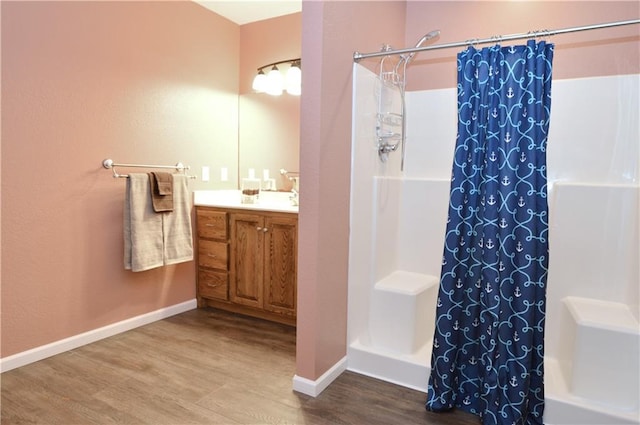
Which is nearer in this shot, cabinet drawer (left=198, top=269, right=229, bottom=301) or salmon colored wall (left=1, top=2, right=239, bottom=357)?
salmon colored wall (left=1, top=2, right=239, bottom=357)

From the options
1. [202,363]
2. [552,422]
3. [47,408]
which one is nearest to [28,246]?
[47,408]

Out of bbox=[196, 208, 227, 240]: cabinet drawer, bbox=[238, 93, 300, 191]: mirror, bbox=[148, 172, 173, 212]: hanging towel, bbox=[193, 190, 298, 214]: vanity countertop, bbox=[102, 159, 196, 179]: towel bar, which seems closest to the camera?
bbox=[102, 159, 196, 179]: towel bar

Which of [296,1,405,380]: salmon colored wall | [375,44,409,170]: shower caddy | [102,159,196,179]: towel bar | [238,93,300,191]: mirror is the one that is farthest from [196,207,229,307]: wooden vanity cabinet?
[375,44,409,170]: shower caddy

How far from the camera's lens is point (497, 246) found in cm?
181

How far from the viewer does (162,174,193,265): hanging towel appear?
288 centimetres

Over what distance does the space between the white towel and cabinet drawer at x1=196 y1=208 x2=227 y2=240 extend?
175mm

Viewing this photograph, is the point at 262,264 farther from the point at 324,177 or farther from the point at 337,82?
the point at 337,82

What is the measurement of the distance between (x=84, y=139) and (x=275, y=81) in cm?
155

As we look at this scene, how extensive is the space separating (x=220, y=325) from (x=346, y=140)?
5.57ft

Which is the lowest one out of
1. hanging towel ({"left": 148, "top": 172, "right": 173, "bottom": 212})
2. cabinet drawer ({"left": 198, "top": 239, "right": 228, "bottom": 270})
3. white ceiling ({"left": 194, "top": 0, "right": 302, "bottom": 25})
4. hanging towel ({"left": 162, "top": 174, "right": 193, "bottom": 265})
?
cabinet drawer ({"left": 198, "top": 239, "right": 228, "bottom": 270})

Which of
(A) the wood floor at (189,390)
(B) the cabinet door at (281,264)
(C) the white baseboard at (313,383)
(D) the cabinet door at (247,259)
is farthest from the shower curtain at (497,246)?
(D) the cabinet door at (247,259)

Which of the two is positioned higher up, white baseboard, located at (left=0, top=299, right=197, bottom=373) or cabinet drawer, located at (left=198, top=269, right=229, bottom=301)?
cabinet drawer, located at (left=198, top=269, right=229, bottom=301)

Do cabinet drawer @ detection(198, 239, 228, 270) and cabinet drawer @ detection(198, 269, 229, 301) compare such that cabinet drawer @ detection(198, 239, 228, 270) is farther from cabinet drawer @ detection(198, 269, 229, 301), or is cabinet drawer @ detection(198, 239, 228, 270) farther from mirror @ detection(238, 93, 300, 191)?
mirror @ detection(238, 93, 300, 191)

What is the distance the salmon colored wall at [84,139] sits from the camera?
2182 millimetres
